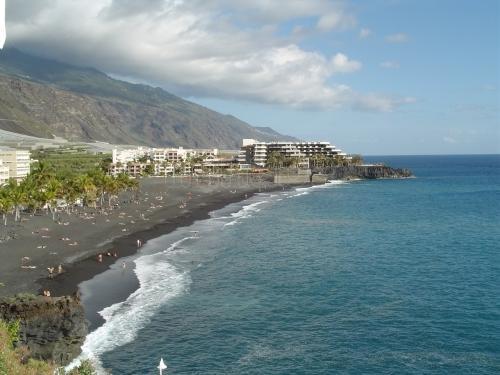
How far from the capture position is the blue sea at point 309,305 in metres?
29.0

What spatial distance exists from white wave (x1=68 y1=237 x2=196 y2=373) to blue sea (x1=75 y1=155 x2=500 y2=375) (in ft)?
0.28

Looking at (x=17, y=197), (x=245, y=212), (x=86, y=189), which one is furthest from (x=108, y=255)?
(x=245, y=212)

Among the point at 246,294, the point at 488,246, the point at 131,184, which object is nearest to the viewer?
the point at 246,294

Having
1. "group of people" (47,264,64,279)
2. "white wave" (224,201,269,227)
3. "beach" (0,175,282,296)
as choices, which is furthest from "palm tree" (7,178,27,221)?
"white wave" (224,201,269,227)

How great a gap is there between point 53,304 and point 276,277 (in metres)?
20.5

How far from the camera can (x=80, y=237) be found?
6325 centimetres

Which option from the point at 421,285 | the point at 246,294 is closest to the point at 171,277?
the point at 246,294

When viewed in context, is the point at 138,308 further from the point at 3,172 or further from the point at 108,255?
the point at 3,172

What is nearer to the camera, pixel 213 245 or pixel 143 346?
pixel 143 346

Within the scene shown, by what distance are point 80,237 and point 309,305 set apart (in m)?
35.2

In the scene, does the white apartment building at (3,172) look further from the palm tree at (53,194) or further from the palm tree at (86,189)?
the palm tree at (53,194)

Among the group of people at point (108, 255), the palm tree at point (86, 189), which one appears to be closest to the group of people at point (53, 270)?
the group of people at point (108, 255)

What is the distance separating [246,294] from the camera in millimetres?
41406

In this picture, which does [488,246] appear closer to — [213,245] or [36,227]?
[213,245]
